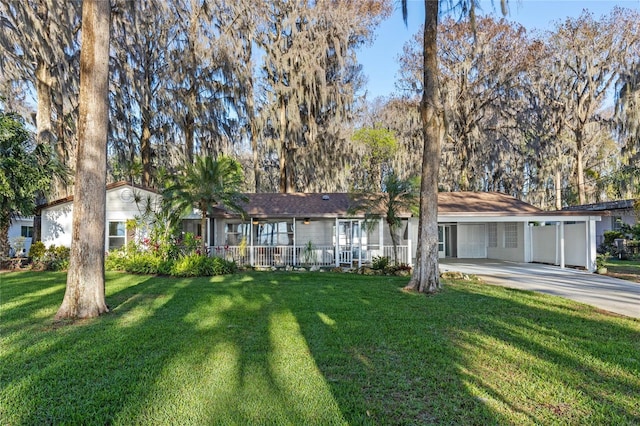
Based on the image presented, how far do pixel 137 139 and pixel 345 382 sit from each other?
1836 cm

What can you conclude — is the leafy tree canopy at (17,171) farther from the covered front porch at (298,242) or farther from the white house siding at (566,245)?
the white house siding at (566,245)

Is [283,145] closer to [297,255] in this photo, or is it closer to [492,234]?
[297,255]

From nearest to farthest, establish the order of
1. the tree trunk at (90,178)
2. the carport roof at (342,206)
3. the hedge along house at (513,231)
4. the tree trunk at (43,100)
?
1. the tree trunk at (90,178)
2. the hedge along house at (513,231)
3. the carport roof at (342,206)
4. the tree trunk at (43,100)

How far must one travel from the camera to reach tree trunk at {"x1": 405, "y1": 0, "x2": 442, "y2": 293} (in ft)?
27.3

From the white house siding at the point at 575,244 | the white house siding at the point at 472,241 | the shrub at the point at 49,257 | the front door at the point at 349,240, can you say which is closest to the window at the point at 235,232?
the front door at the point at 349,240

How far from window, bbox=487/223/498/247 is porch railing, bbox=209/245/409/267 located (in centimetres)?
646

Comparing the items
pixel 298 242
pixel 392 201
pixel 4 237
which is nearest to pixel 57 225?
pixel 4 237

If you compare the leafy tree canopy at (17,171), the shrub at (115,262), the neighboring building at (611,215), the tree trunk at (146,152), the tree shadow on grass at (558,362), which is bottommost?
the tree shadow on grass at (558,362)

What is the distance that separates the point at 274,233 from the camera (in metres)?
15.2

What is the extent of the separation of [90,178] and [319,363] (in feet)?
15.5

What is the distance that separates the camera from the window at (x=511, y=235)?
53.2ft

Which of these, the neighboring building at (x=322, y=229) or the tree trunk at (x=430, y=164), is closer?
the tree trunk at (x=430, y=164)

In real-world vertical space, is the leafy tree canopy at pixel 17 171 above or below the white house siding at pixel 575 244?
above

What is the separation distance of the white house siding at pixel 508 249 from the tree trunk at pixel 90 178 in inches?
598
